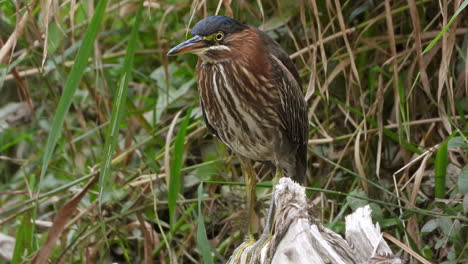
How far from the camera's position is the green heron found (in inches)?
127

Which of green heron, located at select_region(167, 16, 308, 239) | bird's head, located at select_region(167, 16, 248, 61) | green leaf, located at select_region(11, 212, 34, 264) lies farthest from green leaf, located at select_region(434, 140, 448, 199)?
green leaf, located at select_region(11, 212, 34, 264)

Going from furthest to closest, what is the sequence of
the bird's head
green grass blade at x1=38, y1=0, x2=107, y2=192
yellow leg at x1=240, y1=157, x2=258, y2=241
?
1. yellow leg at x1=240, y1=157, x2=258, y2=241
2. the bird's head
3. green grass blade at x1=38, y1=0, x2=107, y2=192

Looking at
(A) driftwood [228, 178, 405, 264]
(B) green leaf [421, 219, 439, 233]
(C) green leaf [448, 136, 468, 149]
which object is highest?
(A) driftwood [228, 178, 405, 264]

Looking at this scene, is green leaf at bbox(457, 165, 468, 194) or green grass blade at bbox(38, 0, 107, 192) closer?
green grass blade at bbox(38, 0, 107, 192)

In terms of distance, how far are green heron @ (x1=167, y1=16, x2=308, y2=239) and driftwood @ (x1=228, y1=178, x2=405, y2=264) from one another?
998mm

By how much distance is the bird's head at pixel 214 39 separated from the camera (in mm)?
3033

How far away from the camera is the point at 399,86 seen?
3.28 m

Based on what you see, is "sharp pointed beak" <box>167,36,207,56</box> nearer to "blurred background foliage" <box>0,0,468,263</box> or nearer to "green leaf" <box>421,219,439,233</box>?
"blurred background foliage" <box>0,0,468,263</box>

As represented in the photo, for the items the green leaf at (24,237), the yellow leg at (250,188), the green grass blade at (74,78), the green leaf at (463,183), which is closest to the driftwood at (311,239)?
the green grass blade at (74,78)

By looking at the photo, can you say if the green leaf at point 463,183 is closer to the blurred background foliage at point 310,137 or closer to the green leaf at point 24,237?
the blurred background foliage at point 310,137

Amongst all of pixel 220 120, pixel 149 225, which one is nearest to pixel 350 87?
pixel 220 120

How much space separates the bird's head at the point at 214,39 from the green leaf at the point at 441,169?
880 mm

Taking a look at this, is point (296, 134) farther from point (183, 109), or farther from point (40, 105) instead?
point (40, 105)

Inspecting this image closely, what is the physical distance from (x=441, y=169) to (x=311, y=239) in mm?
1174
